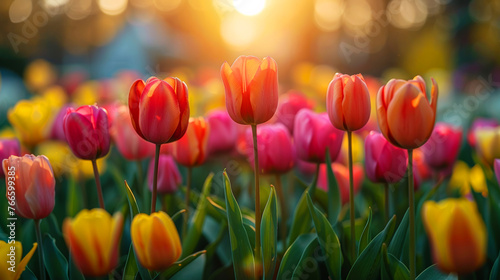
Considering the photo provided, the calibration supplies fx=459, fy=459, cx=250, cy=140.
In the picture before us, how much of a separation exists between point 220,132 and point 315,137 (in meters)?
0.52

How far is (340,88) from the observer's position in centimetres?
114

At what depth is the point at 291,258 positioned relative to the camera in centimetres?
117

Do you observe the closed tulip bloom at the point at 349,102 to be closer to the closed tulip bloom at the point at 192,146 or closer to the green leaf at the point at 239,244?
the green leaf at the point at 239,244

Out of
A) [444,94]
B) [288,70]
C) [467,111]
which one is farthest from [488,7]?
[288,70]

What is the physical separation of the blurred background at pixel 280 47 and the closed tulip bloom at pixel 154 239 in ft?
6.04

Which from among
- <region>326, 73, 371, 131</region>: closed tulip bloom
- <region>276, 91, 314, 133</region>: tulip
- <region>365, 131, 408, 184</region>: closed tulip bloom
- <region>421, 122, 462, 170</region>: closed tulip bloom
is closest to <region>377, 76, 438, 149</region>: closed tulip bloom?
<region>326, 73, 371, 131</region>: closed tulip bloom

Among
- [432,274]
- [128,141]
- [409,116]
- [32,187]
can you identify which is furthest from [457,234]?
[128,141]

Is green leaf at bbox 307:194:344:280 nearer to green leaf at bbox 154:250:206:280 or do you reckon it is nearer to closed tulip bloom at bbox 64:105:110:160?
green leaf at bbox 154:250:206:280

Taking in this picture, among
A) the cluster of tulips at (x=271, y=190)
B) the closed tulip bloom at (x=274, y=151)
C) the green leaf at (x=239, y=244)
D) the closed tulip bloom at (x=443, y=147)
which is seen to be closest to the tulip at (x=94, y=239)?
the cluster of tulips at (x=271, y=190)

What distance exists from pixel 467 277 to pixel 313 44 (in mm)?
17057

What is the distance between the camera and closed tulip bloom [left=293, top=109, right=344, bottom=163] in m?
1.43

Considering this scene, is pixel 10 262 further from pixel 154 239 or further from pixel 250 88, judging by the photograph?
pixel 250 88

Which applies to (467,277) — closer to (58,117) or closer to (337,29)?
(58,117)

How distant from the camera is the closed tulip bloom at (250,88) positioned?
1.09 m
